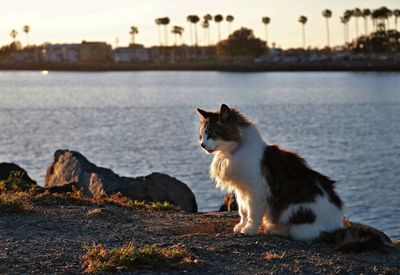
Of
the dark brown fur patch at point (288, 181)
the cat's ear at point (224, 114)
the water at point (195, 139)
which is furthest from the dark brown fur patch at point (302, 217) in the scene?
the water at point (195, 139)

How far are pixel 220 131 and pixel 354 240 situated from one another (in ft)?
6.83

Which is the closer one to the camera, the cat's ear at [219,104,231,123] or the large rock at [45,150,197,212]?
the cat's ear at [219,104,231,123]

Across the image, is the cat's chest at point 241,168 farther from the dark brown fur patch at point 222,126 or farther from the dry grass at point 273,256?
the dry grass at point 273,256

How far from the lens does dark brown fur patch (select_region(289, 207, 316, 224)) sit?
9539 mm

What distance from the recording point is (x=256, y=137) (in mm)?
9828

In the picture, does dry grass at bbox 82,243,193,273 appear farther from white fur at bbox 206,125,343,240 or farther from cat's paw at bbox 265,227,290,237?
cat's paw at bbox 265,227,290,237

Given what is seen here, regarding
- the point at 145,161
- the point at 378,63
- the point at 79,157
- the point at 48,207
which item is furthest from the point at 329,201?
the point at 378,63

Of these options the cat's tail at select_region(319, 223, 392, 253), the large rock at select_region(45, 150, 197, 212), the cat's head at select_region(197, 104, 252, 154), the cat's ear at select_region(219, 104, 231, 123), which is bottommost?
the large rock at select_region(45, 150, 197, 212)

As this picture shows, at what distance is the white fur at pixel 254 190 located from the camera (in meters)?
9.57

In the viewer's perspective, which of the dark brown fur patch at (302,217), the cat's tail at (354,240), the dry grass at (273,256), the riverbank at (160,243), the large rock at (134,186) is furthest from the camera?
the large rock at (134,186)

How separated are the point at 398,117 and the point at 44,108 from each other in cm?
3403

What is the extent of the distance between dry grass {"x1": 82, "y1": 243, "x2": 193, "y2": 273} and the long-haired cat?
1804 millimetres

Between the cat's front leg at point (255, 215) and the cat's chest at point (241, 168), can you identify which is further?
the cat's front leg at point (255, 215)

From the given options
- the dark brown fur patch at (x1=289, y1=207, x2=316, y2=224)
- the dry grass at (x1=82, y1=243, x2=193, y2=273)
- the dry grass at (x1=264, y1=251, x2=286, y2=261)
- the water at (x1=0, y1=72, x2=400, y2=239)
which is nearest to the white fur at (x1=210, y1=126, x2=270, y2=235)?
the dark brown fur patch at (x1=289, y1=207, x2=316, y2=224)
